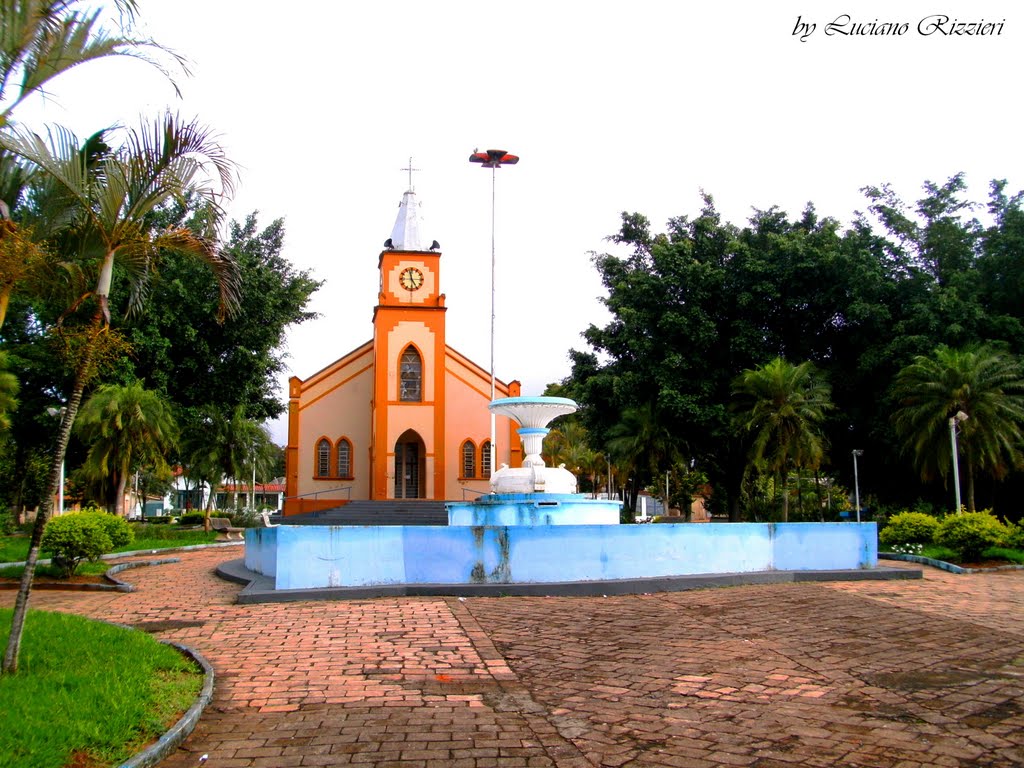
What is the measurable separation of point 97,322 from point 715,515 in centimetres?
4907

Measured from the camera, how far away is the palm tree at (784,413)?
27.4 m

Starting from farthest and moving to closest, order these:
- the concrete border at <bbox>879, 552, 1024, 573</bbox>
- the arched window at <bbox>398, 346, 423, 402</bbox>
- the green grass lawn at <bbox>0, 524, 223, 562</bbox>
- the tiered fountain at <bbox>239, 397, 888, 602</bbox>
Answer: the arched window at <bbox>398, 346, 423, 402</bbox> < the green grass lawn at <bbox>0, 524, 223, 562</bbox> < the concrete border at <bbox>879, 552, 1024, 573</bbox> < the tiered fountain at <bbox>239, 397, 888, 602</bbox>

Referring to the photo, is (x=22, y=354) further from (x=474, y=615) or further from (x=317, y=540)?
(x=474, y=615)

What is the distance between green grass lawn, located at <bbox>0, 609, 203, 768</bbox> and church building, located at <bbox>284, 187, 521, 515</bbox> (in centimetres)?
2768

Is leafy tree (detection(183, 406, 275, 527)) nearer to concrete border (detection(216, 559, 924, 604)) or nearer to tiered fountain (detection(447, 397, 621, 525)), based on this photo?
tiered fountain (detection(447, 397, 621, 525))

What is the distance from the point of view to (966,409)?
24375mm

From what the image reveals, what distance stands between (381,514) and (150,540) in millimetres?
8381

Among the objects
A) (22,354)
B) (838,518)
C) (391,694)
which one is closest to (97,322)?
(391,694)

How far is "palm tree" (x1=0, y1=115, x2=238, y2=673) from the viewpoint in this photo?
6477 mm

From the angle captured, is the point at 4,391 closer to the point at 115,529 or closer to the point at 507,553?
the point at 115,529

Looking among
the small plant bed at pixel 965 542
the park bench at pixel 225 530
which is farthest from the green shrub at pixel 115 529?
the small plant bed at pixel 965 542

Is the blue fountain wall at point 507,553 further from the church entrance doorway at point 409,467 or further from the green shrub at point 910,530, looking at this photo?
the church entrance doorway at point 409,467

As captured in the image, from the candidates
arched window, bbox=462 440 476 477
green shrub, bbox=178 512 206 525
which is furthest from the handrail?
arched window, bbox=462 440 476 477

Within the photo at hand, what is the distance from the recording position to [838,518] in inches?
1563
